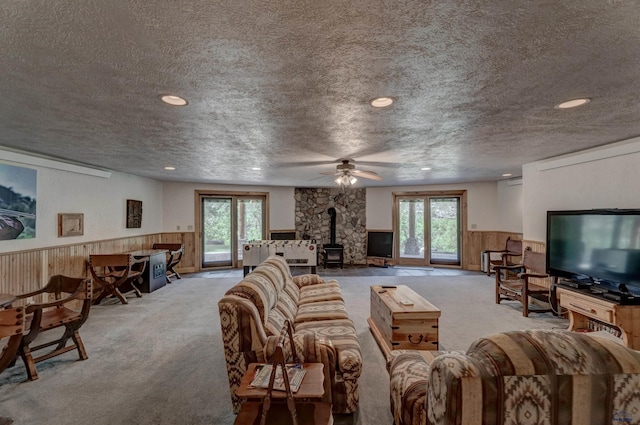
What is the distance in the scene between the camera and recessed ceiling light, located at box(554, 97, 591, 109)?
7.32 ft

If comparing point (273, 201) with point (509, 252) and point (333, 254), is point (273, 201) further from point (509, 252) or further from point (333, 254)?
point (509, 252)

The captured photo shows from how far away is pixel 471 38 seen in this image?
56.7 inches

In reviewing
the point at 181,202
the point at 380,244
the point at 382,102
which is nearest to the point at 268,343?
the point at 382,102

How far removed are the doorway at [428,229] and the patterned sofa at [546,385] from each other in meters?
7.36

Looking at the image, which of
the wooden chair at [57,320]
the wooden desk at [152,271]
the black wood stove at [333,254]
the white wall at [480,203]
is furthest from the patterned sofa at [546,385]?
the white wall at [480,203]

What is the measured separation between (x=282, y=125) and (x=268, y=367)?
6.61 ft

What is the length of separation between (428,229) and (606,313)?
527cm

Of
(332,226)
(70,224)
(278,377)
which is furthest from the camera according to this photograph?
(332,226)

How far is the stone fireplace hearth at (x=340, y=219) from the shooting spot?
347 inches

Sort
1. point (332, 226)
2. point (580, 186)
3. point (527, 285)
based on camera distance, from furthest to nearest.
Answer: point (332, 226), point (527, 285), point (580, 186)

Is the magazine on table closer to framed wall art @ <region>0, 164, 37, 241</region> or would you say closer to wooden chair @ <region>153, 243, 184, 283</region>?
framed wall art @ <region>0, 164, 37, 241</region>

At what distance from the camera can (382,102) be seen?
7.40ft

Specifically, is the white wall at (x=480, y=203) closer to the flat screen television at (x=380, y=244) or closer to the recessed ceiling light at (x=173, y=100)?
the flat screen television at (x=380, y=244)

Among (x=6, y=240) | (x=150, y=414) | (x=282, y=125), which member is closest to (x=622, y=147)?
(x=282, y=125)
